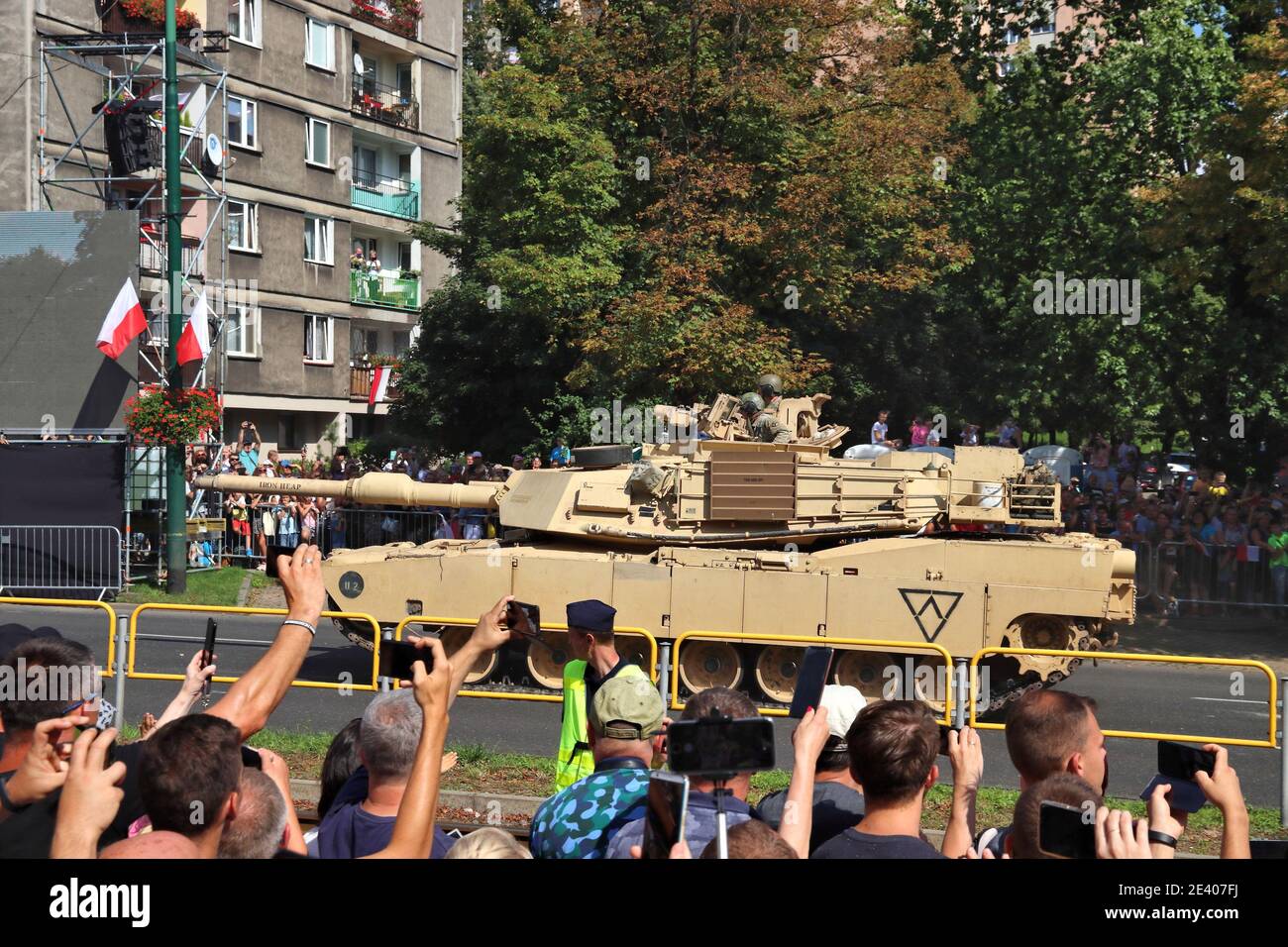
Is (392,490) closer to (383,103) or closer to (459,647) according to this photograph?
(459,647)

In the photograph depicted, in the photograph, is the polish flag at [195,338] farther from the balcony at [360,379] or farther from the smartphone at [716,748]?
the smartphone at [716,748]

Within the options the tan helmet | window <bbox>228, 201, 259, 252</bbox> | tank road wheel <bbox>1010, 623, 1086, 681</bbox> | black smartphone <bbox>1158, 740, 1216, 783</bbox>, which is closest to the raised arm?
black smartphone <bbox>1158, 740, 1216, 783</bbox>

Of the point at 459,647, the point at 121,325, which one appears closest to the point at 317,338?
the point at 121,325

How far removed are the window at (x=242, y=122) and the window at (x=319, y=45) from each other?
242cm

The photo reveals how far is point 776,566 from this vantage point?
1435 cm

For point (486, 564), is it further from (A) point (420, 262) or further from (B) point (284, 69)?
(A) point (420, 262)

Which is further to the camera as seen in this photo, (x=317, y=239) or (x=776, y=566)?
(x=317, y=239)

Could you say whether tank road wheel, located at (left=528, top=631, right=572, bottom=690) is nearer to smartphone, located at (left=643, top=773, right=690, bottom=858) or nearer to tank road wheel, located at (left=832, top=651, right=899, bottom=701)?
tank road wheel, located at (left=832, top=651, right=899, bottom=701)

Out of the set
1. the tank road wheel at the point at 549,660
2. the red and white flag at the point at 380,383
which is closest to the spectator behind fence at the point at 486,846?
the tank road wheel at the point at 549,660

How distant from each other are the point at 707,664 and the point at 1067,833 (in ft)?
36.8

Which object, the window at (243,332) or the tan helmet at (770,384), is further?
the window at (243,332)

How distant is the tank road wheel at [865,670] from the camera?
13.9 meters
